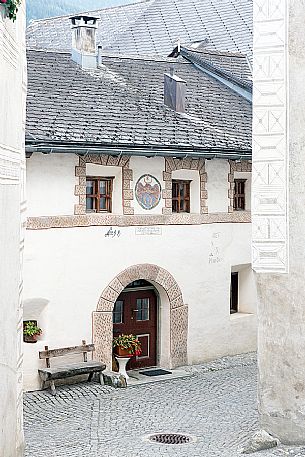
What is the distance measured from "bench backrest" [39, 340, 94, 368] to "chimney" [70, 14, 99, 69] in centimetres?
606

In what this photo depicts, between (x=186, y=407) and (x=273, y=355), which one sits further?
(x=186, y=407)

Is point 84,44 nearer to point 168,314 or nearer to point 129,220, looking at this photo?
point 129,220

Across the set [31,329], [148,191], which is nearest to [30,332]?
[31,329]

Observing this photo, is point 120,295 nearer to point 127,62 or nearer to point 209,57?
point 127,62

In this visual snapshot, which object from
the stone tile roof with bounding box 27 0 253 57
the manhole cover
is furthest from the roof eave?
the stone tile roof with bounding box 27 0 253 57

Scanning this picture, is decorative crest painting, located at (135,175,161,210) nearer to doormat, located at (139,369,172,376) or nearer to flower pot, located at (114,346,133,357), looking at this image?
flower pot, located at (114,346,133,357)

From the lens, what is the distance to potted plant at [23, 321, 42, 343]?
16719mm

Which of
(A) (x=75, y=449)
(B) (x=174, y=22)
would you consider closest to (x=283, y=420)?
(A) (x=75, y=449)

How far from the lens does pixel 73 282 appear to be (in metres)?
17.4

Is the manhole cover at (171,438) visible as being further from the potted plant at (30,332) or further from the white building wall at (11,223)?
the potted plant at (30,332)

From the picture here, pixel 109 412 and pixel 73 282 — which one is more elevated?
pixel 73 282

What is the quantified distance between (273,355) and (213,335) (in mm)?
6815

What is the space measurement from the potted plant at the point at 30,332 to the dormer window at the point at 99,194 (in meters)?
2.34

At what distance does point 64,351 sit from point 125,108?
16.4ft
